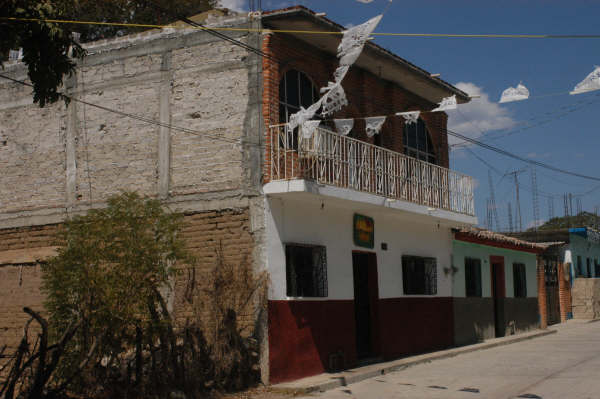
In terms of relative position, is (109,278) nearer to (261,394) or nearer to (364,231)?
(261,394)

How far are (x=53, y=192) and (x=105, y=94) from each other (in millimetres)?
2267

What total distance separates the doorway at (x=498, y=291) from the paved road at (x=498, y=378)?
3838 millimetres

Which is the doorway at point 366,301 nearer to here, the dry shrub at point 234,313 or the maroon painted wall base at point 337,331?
the maroon painted wall base at point 337,331

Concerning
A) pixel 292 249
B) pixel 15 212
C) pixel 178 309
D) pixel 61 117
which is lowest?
pixel 178 309

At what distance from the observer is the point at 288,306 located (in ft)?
39.6

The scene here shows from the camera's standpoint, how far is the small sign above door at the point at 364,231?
14.5 metres

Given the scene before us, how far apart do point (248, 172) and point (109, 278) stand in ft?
11.9

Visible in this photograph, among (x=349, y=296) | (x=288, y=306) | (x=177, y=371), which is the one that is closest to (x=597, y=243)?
(x=349, y=296)

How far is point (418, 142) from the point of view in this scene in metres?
18.6

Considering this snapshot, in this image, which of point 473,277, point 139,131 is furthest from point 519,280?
point 139,131

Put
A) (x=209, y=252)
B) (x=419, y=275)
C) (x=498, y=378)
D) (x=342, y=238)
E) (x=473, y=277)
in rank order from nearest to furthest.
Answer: (x=209, y=252)
(x=498, y=378)
(x=342, y=238)
(x=419, y=275)
(x=473, y=277)

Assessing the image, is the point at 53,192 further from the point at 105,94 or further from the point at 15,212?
the point at 105,94

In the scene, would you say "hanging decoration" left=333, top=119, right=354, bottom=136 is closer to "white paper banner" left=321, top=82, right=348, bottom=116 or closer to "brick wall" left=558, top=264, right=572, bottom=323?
"white paper banner" left=321, top=82, right=348, bottom=116

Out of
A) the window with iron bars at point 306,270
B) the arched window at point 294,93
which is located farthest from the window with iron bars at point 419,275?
the arched window at point 294,93
